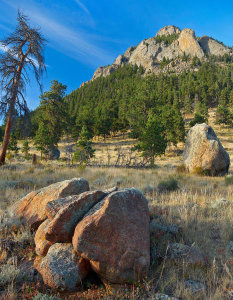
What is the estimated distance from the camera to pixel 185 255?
2799mm

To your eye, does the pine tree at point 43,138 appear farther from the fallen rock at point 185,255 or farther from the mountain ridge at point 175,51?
the mountain ridge at point 175,51

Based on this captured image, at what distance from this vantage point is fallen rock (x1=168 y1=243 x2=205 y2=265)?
2.69m

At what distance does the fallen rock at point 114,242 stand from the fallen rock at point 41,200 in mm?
1288

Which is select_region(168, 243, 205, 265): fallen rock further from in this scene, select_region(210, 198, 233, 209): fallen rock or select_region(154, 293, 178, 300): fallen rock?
select_region(210, 198, 233, 209): fallen rock

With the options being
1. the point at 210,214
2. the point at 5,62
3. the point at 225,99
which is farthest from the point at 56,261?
the point at 225,99

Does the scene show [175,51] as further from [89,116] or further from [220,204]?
[220,204]

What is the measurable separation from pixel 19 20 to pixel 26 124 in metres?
6.36

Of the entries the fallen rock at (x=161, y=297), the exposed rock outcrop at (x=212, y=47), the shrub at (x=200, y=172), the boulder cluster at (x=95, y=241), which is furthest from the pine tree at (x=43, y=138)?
the exposed rock outcrop at (x=212, y=47)

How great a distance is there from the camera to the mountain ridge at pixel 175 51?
15293 cm

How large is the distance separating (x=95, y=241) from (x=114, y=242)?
10.3 inches

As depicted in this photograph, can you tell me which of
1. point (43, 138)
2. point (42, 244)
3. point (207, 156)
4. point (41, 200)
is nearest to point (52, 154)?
point (43, 138)

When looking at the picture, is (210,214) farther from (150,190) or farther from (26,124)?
(26,124)

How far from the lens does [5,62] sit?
10461 mm

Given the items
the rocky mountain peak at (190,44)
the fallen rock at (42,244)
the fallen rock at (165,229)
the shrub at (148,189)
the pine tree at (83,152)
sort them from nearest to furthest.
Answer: the fallen rock at (42,244) → the fallen rock at (165,229) → the shrub at (148,189) → the pine tree at (83,152) → the rocky mountain peak at (190,44)
